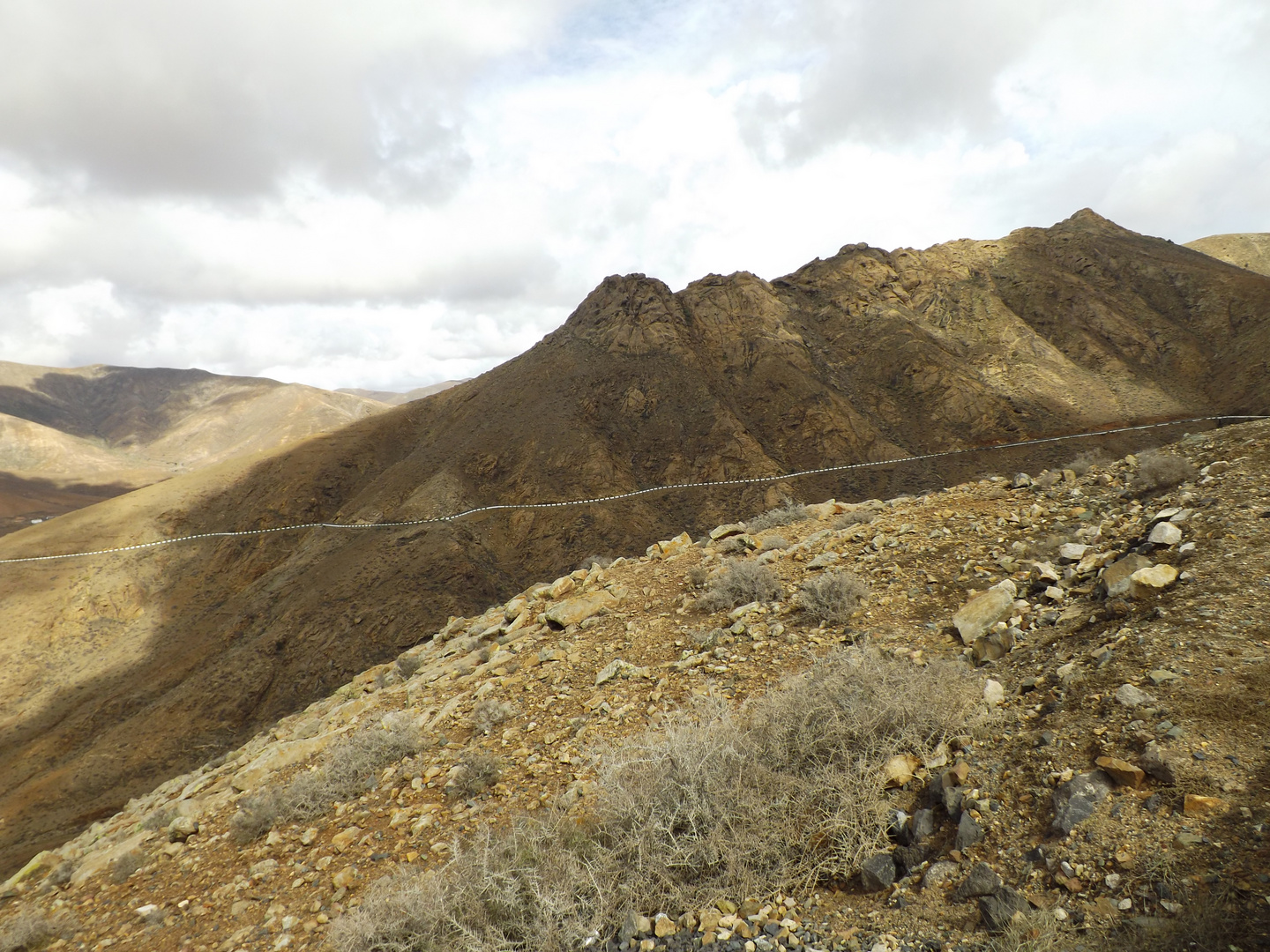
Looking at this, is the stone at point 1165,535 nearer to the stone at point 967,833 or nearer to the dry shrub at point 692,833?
the dry shrub at point 692,833

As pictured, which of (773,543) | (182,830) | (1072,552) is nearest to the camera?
(1072,552)

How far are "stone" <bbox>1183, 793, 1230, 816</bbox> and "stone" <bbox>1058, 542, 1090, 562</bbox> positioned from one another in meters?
3.07

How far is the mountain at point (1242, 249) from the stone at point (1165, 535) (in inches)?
2771

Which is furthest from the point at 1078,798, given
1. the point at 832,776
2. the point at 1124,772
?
the point at 832,776

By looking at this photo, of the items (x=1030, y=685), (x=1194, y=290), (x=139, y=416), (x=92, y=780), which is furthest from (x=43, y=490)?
(x=1194, y=290)

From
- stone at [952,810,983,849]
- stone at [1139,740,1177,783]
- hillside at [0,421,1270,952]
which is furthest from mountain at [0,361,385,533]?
stone at [1139,740,1177,783]

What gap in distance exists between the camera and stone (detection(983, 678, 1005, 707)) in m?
4.09

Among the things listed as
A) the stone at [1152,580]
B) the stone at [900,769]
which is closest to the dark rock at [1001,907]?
the stone at [900,769]

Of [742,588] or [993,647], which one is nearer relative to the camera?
[993,647]

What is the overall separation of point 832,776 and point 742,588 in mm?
3499

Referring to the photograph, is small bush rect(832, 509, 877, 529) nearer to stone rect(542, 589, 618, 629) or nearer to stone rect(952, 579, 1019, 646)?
stone rect(952, 579, 1019, 646)

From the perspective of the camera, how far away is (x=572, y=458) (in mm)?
28109

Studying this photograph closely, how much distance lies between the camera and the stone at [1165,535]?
4805mm

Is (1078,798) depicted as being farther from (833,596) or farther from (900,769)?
(833,596)
